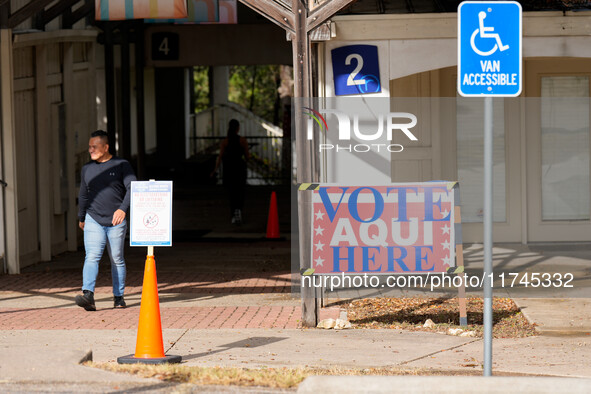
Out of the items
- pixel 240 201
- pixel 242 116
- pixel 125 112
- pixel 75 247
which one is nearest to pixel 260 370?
pixel 75 247

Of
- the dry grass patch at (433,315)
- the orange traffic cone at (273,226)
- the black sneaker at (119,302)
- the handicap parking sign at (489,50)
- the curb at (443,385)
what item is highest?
the handicap parking sign at (489,50)

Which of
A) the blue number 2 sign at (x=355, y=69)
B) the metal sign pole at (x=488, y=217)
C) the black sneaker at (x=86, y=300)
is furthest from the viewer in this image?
the blue number 2 sign at (x=355, y=69)

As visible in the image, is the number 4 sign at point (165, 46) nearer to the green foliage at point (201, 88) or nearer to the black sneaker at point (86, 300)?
the black sneaker at point (86, 300)

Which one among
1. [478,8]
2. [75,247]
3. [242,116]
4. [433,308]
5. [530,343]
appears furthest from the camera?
[242,116]

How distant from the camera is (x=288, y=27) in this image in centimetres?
914

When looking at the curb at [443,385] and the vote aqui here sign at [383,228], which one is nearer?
the curb at [443,385]

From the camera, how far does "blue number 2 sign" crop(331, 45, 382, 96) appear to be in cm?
1034

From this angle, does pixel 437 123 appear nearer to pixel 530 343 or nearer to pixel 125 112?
pixel 530 343

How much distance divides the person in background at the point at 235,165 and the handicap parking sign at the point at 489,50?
11.0 meters

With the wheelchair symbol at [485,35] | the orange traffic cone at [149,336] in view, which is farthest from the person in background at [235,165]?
the wheelchair symbol at [485,35]

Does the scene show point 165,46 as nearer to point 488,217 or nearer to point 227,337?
point 227,337

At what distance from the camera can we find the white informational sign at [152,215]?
25.6 feet

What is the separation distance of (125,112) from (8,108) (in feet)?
21.3

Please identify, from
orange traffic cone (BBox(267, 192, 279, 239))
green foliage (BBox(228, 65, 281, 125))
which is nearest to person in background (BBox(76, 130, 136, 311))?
orange traffic cone (BBox(267, 192, 279, 239))
